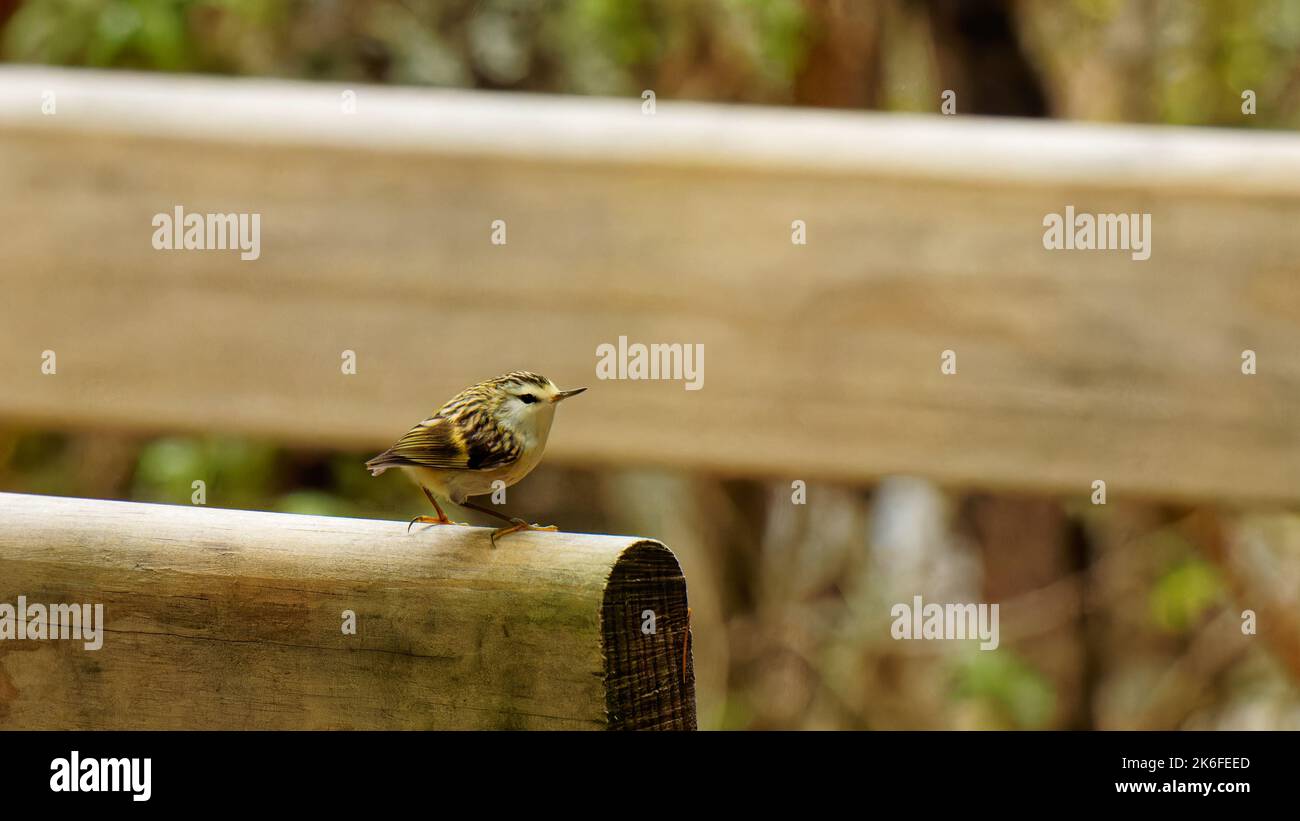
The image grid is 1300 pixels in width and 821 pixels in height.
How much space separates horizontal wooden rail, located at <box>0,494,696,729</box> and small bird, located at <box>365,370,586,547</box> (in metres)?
0.17

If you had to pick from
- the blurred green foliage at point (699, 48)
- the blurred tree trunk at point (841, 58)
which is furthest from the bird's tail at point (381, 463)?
the blurred tree trunk at point (841, 58)

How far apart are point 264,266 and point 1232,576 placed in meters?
2.43

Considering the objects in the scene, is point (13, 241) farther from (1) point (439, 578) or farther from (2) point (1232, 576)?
(2) point (1232, 576)

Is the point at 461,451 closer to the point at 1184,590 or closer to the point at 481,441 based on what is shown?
the point at 481,441

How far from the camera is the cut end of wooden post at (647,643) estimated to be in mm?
996

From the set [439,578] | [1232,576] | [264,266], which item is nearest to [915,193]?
[264,266]

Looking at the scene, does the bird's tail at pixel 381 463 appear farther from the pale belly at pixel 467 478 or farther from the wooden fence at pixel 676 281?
the wooden fence at pixel 676 281

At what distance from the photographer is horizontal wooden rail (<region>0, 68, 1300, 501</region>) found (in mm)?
2154

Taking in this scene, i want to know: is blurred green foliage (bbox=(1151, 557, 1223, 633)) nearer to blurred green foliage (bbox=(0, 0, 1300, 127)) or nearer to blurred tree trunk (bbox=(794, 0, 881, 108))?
blurred green foliage (bbox=(0, 0, 1300, 127))

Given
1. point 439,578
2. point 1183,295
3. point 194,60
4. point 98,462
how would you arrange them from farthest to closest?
1. point 98,462
2. point 194,60
3. point 1183,295
4. point 439,578

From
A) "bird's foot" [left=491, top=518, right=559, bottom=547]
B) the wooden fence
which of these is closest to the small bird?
"bird's foot" [left=491, top=518, right=559, bottom=547]

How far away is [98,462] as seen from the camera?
4262 millimetres

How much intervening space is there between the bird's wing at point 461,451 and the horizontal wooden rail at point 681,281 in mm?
853

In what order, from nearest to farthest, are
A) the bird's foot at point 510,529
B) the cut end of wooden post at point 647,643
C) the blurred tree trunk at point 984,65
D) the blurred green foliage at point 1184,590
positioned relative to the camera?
the cut end of wooden post at point 647,643 < the bird's foot at point 510,529 < the blurred tree trunk at point 984,65 < the blurred green foliage at point 1184,590
